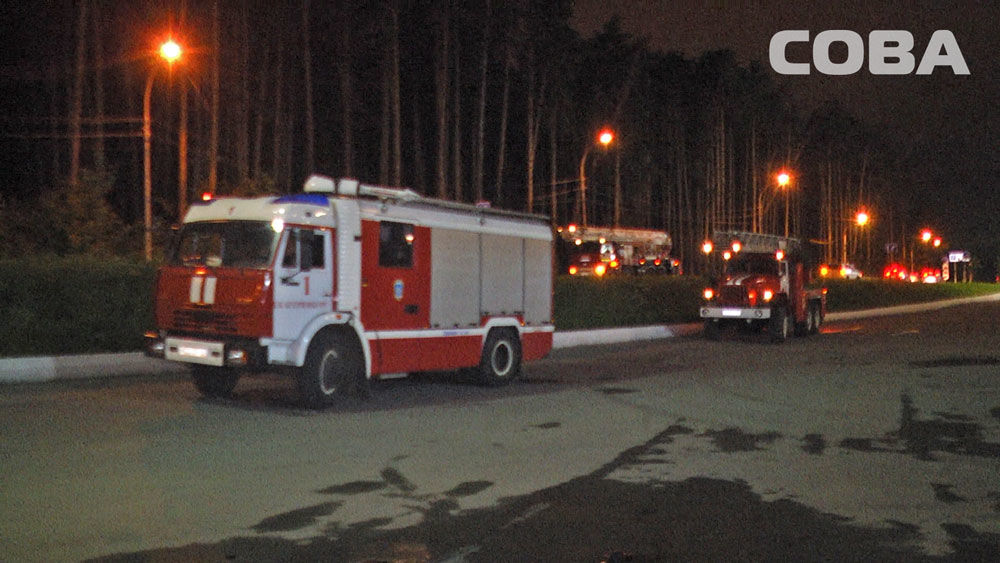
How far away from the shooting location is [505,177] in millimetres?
61594

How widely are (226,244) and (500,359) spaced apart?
5370 mm

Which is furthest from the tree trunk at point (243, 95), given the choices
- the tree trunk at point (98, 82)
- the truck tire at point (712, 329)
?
the truck tire at point (712, 329)

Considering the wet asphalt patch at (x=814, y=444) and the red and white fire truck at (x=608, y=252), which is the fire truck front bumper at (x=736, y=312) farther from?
the red and white fire truck at (x=608, y=252)

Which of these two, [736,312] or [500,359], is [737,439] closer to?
[500,359]

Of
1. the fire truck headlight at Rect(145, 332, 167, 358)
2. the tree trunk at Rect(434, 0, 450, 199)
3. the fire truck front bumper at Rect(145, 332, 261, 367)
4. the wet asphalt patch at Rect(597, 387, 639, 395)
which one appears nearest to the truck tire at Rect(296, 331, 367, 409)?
the fire truck front bumper at Rect(145, 332, 261, 367)

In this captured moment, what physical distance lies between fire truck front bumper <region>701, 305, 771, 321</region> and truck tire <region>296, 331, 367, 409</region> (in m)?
15.8

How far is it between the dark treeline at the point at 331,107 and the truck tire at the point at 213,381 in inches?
464

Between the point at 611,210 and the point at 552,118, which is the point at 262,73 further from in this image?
the point at 611,210

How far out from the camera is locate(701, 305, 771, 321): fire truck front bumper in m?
26.5

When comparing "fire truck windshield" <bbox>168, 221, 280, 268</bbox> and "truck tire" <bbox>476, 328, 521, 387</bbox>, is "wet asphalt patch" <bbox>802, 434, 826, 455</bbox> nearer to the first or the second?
"truck tire" <bbox>476, 328, 521, 387</bbox>

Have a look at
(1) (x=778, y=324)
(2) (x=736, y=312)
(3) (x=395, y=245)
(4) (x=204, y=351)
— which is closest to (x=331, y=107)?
(2) (x=736, y=312)

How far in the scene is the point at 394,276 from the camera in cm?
1389

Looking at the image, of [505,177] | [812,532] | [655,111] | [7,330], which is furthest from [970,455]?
[655,111]

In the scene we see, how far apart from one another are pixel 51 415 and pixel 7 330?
593cm
